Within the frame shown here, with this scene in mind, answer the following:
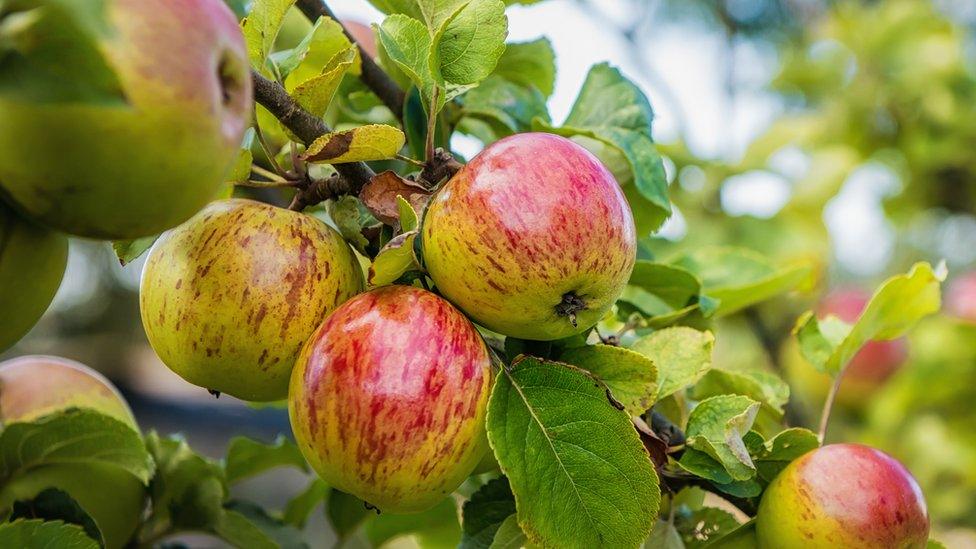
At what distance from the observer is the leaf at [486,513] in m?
0.59

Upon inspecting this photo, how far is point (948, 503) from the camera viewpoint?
5.95 ft

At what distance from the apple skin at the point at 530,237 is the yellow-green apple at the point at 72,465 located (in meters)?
0.32

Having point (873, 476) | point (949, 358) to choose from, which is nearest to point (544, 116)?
point (873, 476)

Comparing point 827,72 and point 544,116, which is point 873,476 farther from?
point 827,72

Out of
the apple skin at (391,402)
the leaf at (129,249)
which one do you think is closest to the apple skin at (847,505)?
the apple skin at (391,402)

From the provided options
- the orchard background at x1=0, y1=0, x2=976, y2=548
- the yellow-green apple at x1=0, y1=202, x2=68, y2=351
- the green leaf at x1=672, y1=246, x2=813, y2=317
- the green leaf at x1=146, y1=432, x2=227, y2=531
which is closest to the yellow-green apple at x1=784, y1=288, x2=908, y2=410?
the orchard background at x1=0, y1=0, x2=976, y2=548

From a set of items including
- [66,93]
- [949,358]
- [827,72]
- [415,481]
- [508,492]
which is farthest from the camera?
[827,72]

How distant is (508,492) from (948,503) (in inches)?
61.4

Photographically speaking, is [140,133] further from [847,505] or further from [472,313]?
[847,505]

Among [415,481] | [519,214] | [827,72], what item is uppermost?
[519,214]

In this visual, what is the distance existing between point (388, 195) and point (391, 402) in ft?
0.43

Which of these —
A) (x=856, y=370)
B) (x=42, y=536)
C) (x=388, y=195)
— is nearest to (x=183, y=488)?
(x=42, y=536)

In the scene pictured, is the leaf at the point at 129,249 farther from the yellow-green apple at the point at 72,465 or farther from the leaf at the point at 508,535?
the leaf at the point at 508,535

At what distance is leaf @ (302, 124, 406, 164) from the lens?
18.9 inches
